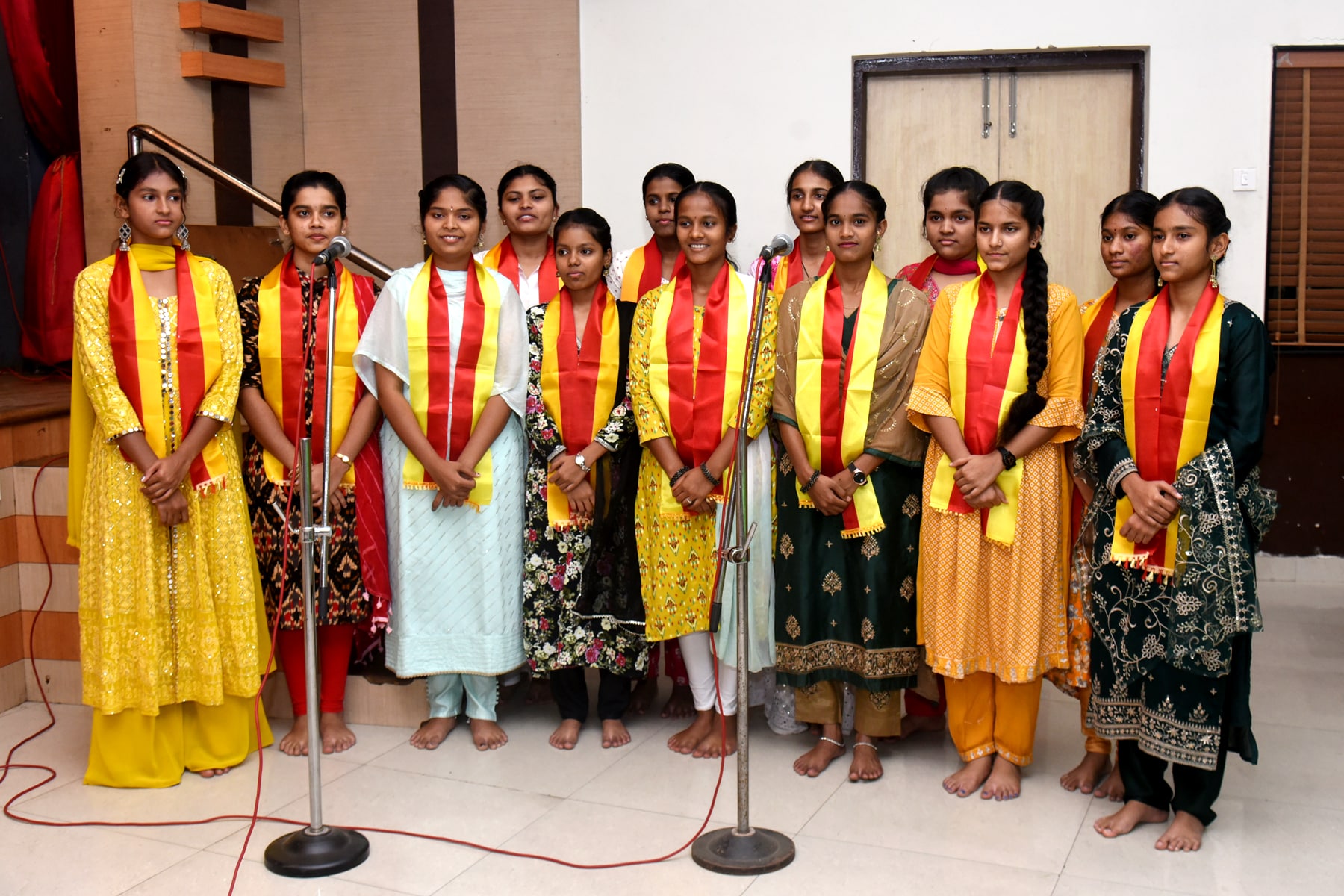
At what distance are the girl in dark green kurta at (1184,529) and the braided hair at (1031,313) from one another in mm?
171

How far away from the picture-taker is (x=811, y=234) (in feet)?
12.3

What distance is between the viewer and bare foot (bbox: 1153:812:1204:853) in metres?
2.83

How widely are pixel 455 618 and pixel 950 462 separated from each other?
1.45 meters

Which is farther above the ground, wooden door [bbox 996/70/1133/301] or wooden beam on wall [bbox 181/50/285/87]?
wooden beam on wall [bbox 181/50/285/87]

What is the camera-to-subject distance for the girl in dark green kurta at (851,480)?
3.22 metres

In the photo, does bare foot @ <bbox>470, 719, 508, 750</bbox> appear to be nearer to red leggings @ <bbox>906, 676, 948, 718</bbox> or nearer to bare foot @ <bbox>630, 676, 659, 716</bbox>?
bare foot @ <bbox>630, 676, 659, 716</bbox>

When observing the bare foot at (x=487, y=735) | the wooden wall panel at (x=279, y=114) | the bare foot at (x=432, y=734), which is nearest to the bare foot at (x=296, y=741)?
the bare foot at (x=432, y=734)

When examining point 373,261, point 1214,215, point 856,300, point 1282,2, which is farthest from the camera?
point 1282,2

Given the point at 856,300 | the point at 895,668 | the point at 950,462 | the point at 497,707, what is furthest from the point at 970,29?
the point at 497,707

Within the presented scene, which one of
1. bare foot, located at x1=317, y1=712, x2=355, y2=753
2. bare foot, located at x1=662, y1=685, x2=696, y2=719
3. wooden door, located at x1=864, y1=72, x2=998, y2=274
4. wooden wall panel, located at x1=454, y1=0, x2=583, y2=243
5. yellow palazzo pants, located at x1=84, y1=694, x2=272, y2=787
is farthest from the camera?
wooden wall panel, located at x1=454, y1=0, x2=583, y2=243

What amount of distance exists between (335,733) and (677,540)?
1154mm

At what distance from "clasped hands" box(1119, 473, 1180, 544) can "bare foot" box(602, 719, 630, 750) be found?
4.97 feet

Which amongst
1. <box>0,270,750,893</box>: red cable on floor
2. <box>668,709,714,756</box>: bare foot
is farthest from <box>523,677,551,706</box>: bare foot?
<box>0,270,750,893</box>: red cable on floor

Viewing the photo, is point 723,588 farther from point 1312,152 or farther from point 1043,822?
point 1312,152
